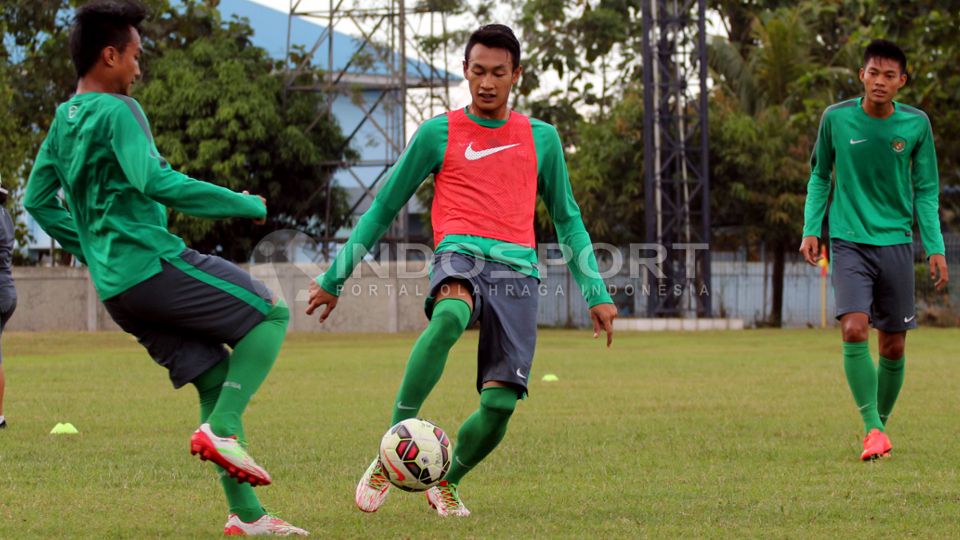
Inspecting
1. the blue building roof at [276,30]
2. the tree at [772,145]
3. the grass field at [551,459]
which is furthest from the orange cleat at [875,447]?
the blue building roof at [276,30]

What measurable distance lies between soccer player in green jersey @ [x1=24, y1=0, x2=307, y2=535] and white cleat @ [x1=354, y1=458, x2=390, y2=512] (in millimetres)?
384

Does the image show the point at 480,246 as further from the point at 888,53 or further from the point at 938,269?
the point at 938,269

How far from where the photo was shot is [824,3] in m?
37.8

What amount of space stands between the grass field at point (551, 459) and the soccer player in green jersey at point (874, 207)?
2.30ft

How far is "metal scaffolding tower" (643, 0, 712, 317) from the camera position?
104 feet

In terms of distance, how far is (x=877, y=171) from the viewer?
8336 mm

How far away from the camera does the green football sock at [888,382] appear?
8.59 m

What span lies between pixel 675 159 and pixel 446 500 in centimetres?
2789

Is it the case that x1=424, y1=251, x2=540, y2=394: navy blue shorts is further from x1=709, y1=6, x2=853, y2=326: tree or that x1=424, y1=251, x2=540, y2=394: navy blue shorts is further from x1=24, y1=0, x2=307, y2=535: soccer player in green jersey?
x1=709, y1=6, x2=853, y2=326: tree

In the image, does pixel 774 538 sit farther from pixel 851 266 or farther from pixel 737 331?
pixel 737 331

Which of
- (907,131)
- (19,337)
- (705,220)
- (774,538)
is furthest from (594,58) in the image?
(774,538)

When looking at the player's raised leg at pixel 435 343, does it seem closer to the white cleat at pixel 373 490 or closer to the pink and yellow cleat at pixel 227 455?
the white cleat at pixel 373 490

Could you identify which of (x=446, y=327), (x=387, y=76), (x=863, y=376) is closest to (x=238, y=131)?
(x=387, y=76)

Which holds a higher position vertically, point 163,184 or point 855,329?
point 163,184
